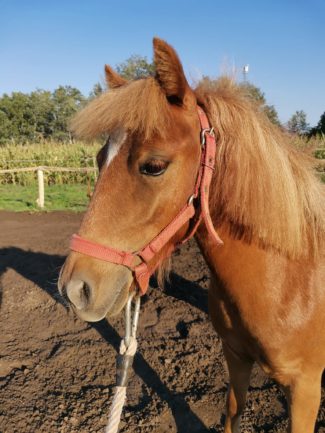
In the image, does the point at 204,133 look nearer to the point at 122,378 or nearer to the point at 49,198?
the point at 122,378

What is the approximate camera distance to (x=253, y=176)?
1526 mm

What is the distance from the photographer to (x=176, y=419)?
2764mm

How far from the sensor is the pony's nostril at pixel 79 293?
136 cm

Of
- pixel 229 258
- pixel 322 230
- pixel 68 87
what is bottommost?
pixel 229 258

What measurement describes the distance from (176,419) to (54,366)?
55.0 inches

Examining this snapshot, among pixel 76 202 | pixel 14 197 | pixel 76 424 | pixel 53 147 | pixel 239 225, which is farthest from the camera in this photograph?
pixel 53 147

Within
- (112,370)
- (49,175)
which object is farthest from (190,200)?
(49,175)

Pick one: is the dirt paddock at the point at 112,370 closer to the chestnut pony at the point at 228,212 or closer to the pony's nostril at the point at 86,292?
the chestnut pony at the point at 228,212

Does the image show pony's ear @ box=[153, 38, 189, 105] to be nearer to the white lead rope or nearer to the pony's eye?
the pony's eye

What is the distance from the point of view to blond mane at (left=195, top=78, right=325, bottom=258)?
1.52 meters

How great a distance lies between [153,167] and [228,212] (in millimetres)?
447

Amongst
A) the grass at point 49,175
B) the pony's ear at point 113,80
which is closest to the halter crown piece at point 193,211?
the pony's ear at point 113,80

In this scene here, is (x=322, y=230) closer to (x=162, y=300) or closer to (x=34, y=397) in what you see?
(x=34, y=397)

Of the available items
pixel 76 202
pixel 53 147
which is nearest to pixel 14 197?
pixel 76 202
